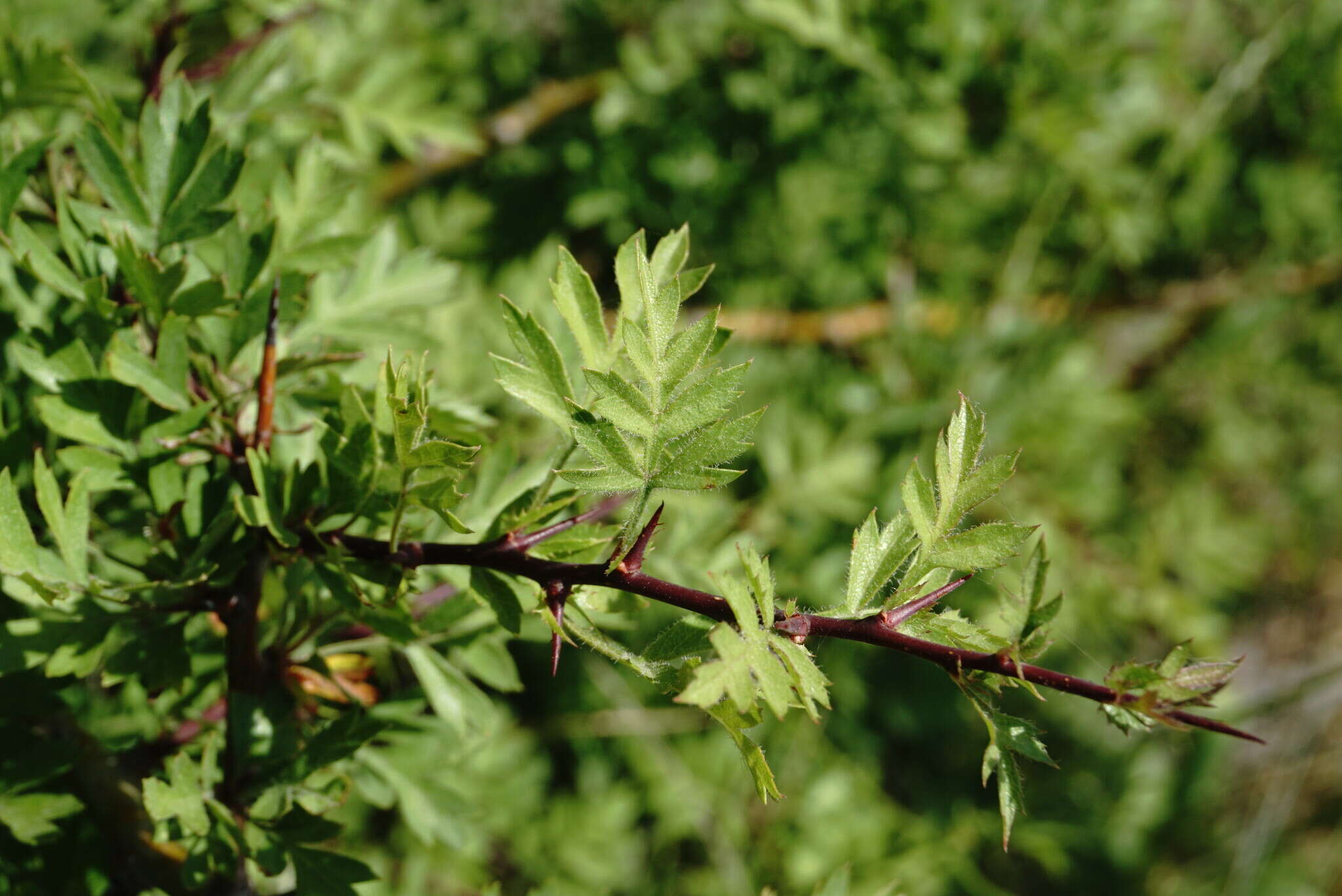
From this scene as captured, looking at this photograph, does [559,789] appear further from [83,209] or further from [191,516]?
[83,209]

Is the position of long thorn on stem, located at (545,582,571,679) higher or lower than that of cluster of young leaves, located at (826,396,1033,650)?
lower

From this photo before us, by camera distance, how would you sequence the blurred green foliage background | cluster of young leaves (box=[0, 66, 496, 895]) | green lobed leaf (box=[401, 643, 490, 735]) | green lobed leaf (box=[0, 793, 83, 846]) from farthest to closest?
the blurred green foliage background
green lobed leaf (box=[401, 643, 490, 735])
green lobed leaf (box=[0, 793, 83, 846])
cluster of young leaves (box=[0, 66, 496, 895])

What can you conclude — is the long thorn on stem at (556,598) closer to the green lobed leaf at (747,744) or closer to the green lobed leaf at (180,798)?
the green lobed leaf at (747,744)

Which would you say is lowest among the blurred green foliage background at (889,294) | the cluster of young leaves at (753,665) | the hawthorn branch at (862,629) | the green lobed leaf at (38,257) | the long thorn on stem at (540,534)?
the blurred green foliage background at (889,294)

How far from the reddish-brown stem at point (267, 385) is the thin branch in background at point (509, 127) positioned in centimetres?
166

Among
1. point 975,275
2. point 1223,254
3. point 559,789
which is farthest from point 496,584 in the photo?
point 1223,254

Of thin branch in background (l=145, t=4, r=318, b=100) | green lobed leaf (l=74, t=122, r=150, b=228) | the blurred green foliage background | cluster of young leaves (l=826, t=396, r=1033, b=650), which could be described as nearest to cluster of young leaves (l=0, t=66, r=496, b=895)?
green lobed leaf (l=74, t=122, r=150, b=228)

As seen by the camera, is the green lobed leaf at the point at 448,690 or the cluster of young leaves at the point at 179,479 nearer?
the cluster of young leaves at the point at 179,479

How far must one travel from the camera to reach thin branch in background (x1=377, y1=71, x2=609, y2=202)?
2.55 metres

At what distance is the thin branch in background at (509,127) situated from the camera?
2.55 meters

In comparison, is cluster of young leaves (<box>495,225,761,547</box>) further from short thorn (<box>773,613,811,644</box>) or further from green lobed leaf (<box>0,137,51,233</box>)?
green lobed leaf (<box>0,137,51,233</box>)

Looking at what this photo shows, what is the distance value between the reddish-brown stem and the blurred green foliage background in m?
0.74

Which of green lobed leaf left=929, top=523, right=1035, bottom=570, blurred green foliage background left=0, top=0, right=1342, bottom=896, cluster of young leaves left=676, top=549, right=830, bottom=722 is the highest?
green lobed leaf left=929, top=523, right=1035, bottom=570

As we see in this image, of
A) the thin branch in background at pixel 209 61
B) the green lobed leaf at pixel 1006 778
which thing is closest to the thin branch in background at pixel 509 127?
the thin branch in background at pixel 209 61
